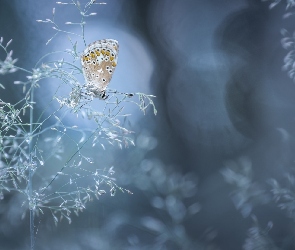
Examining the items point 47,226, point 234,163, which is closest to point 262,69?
point 234,163

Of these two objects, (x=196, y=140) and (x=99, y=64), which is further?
(x=196, y=140)

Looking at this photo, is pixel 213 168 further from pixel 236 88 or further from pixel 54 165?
pixel 54 165

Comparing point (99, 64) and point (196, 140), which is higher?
point (99, 64)

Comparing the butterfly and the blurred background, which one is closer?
the butterfly

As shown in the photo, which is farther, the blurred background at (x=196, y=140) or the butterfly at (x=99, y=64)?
the blurred background at (x=196, y=140)
